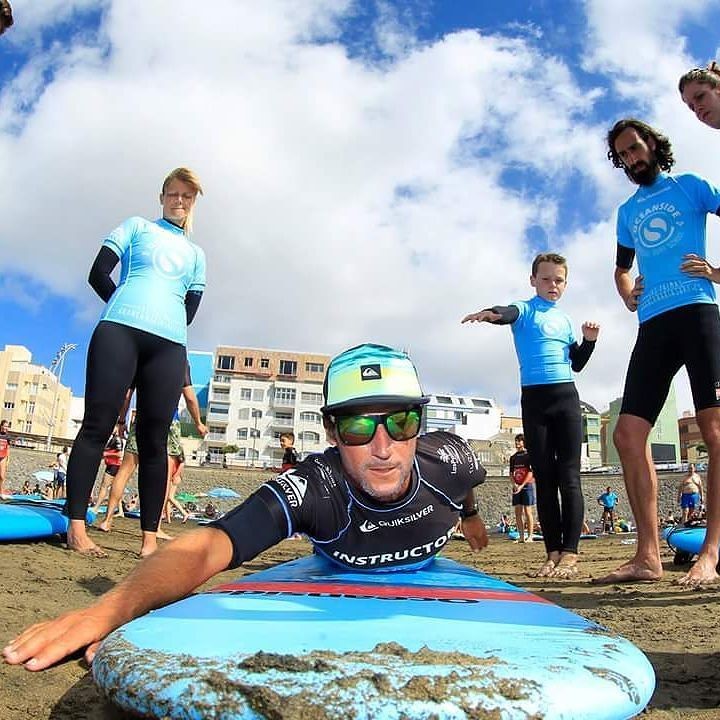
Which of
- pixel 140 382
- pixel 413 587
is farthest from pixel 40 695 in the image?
pixel 140 382

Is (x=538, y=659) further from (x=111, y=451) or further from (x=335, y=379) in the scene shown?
(x=111, y=451)

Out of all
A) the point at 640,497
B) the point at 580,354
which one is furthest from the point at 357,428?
the point at 580,354

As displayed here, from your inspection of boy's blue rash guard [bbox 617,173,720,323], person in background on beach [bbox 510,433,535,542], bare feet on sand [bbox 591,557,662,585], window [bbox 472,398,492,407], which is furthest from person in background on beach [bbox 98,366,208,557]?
window [bbox 472,398,492,407]

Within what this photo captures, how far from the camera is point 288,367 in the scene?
75312 mm

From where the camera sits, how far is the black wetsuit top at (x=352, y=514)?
218 cm

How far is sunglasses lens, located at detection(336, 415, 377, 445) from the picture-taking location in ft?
7.55

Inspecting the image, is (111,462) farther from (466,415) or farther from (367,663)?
(466,415)

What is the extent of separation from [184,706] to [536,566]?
4.71 meters

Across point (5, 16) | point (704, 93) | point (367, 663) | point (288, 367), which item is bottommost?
point (367, 663)

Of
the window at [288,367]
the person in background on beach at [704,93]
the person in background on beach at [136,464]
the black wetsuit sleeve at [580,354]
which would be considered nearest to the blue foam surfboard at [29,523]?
the person in background on beach at [136,464]

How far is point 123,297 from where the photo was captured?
411 centimetres

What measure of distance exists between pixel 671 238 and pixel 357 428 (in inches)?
106

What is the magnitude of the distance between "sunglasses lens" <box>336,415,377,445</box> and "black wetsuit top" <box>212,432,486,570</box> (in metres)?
0.19

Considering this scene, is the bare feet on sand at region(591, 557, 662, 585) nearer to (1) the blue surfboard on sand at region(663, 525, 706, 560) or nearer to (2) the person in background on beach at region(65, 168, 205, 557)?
(1) the blue surfboard on sand at region(663, 525, 706, 560)
